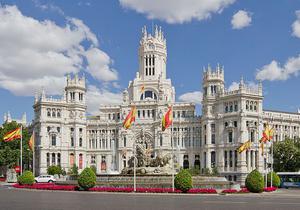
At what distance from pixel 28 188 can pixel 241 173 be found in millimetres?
63542

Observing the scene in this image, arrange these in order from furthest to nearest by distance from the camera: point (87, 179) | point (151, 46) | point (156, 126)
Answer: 1. point (151, 46)
2. point (156, 126)
3. point (87, 179)

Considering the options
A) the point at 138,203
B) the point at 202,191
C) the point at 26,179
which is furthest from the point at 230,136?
the point at 138,203

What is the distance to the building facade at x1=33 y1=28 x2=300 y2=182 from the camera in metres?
124

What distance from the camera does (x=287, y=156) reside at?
107 m

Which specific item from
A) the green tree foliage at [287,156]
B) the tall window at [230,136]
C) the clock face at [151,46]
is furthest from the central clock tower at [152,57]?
the green tree foliage at [287,156]

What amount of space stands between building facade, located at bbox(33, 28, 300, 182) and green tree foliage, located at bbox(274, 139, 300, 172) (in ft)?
38.1

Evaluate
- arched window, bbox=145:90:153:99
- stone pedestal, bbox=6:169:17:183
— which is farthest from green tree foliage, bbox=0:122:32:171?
arched window, bbox=145:90:153:99

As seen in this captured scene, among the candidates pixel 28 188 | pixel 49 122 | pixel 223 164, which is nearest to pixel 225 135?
pixel 223 164

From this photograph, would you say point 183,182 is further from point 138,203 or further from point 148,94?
point 148,94

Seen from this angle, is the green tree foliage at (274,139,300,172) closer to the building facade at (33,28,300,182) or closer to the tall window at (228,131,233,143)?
the building facade at (33,28,300,182)

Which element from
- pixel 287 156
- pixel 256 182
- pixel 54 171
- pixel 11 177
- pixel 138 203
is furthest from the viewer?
pixel 54 171

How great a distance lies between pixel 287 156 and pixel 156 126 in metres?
41.3

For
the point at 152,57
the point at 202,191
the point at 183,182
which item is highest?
the point at 152,57

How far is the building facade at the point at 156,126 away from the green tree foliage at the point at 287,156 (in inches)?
457
